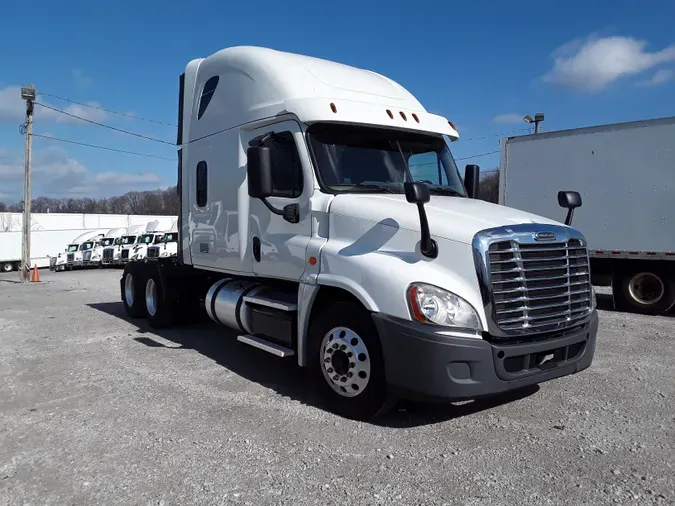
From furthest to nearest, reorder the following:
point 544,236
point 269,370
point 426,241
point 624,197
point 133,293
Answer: point 624,197
point 133,293
point 269,370
point 544,236
point 426,241

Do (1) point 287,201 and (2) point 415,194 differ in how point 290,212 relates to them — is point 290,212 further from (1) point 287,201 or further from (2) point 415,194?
(2) point 415,194

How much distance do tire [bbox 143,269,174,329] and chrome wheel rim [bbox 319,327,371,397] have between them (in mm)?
4361

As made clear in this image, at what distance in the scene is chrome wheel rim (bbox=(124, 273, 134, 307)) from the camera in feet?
→ 32.4

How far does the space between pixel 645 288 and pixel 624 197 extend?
184cm

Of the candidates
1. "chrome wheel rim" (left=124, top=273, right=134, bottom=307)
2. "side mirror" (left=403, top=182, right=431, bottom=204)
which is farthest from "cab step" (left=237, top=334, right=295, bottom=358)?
"chrome wheel rim" (left=124, top=273, right=134, bottom=307)

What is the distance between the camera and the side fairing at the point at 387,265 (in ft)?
13.9

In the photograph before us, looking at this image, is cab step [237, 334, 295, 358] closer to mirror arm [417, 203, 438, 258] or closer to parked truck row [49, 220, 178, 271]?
mirror arm [417, 203, 438, 258]

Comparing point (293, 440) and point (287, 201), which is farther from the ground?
point (287, 201)

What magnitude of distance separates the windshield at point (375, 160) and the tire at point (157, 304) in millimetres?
4374

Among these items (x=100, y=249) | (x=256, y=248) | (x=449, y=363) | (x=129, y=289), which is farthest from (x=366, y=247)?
(x=100, y=249)

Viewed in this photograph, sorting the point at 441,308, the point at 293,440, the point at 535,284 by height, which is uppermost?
the point at 535,284

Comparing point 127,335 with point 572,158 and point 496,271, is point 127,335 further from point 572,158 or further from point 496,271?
point 572,158

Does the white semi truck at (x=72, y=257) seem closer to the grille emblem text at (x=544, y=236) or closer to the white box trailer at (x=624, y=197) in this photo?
the white box trailer at (x=624, y=197)

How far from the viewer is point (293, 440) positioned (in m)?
4.28
